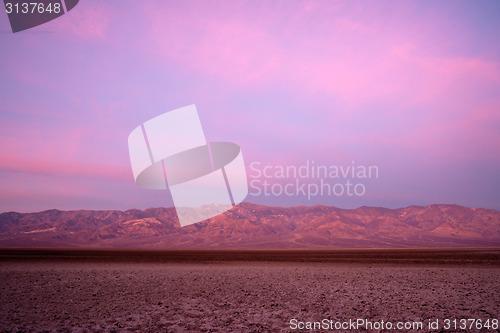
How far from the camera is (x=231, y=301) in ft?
48.0

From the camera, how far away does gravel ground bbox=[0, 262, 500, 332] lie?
11.5m

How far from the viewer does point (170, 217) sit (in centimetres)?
15825

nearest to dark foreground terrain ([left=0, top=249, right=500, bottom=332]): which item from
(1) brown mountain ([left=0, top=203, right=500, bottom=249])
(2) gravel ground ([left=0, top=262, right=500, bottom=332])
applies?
(2) gravel ground ([left=0, top=262, right=500, bottom=332])

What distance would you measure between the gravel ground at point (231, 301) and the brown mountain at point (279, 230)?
80.5 m

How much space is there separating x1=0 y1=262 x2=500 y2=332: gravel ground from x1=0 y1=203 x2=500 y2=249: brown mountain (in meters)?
80.5

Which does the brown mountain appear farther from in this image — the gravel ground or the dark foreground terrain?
the dark foreground terrain

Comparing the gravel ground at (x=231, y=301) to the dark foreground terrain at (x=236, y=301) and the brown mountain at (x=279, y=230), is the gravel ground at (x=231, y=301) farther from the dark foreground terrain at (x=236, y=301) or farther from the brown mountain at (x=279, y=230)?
the brown mountain at (x=279, y=230)

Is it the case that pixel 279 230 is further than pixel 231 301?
Yes

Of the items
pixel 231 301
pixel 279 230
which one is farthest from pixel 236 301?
pixel 279 230

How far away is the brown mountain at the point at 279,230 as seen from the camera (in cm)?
10869

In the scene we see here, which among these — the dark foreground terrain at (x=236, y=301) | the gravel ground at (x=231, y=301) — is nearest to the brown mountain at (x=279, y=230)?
the gravel ground at (x=231, y=301)

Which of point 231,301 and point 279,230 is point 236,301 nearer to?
point 231,301

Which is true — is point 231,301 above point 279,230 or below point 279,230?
above

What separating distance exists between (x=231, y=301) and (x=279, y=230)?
406 ft
